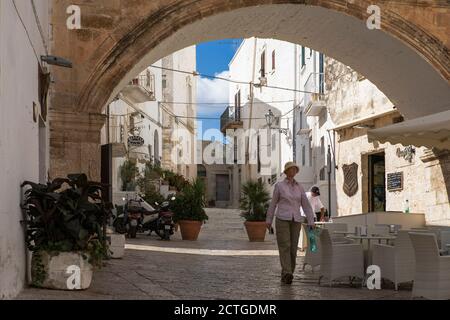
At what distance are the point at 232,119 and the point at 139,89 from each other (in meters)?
18.1

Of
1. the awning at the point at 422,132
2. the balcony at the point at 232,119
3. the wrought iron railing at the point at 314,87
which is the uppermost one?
the balcony at the point at 232,119

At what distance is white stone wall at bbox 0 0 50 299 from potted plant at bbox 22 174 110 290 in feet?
0.49

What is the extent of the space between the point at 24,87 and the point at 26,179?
92 cm

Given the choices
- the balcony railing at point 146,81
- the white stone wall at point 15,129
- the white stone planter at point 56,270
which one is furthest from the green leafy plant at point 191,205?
the white stone planter at point 56,270

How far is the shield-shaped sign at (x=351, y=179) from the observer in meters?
18.8

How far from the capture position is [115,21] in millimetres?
9836

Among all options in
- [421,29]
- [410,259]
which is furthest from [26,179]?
[421,29]

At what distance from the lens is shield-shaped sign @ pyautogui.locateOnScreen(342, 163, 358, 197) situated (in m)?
18.8

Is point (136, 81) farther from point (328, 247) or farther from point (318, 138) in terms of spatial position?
point (328, 247)

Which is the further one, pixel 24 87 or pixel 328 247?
pixel 328 247

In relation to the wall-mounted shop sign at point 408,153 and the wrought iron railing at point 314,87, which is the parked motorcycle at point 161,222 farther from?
the wrought iron railing at point 314,87

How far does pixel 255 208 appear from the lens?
17719mm

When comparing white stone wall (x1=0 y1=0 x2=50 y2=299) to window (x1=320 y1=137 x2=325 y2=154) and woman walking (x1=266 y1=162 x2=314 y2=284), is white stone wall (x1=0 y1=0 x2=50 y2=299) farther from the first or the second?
window (x1=320 y1=137 x2=325 y2=154)

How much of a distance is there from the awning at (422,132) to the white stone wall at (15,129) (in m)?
4.20
